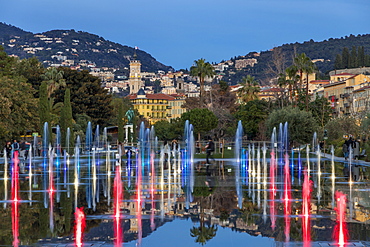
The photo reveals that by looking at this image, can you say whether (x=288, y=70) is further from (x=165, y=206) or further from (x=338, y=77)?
(x=338, y=77)

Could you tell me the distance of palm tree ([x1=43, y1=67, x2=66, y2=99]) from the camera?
87.1 metres

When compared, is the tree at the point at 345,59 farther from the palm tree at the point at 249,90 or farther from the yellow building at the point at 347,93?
the palm tree at the point at 249,90

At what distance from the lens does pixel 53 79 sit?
8838cm

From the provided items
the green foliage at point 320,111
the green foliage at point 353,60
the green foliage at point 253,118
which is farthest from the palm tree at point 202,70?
the green foliage at point 353,60

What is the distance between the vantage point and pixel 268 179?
23625 millimetres

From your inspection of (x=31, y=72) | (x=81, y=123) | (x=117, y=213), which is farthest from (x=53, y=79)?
(x=117, y=213)

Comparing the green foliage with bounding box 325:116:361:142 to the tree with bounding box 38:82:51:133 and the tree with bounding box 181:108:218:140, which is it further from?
the tree with bounding box 38:82:51:133

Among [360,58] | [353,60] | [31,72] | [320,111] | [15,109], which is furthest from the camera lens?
[360,58]

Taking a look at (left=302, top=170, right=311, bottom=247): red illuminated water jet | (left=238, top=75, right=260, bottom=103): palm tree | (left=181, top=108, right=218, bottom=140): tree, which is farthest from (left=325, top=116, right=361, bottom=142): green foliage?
(left=302, top=170, right=311, bottom=247): red illuminated water jet

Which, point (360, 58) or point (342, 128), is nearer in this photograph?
point (342, 128)

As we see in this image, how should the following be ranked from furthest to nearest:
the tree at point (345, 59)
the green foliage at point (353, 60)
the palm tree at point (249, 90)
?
the tree at point (345, 59) → the green foliage at point (353, 60) → the palm tree at point (249, 90)

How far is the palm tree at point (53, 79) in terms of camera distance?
8712 cm

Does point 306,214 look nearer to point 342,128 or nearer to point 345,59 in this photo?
point 342,128

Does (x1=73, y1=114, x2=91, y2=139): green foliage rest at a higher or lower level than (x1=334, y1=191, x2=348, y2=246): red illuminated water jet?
higher
